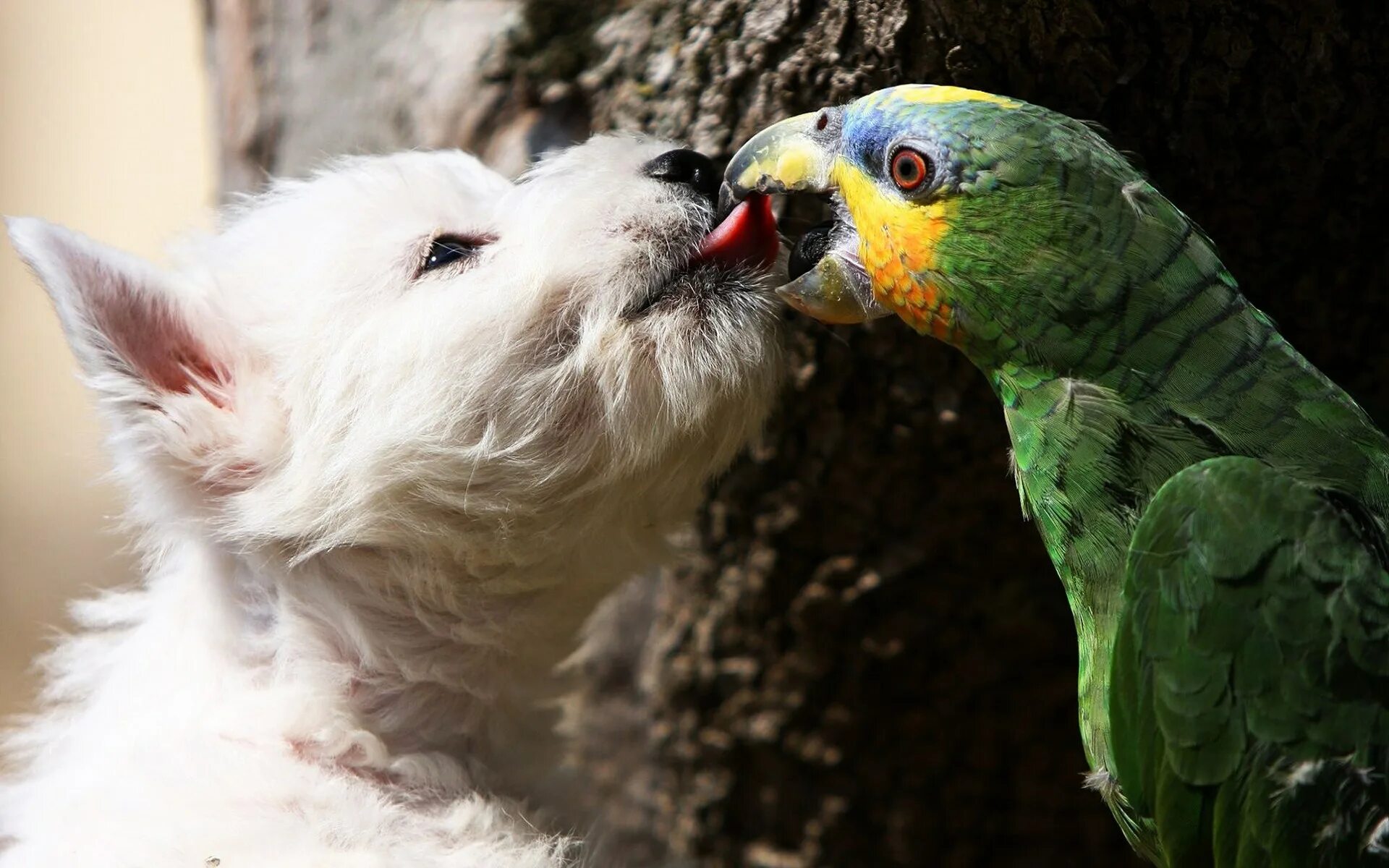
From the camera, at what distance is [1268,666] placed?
62.3 inches

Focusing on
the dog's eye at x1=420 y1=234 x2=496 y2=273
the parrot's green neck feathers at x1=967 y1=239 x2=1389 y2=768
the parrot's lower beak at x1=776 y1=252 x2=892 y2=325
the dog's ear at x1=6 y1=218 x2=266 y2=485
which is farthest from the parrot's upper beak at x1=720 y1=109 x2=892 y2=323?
→ the dog's ear at x1=6 y1=218 x2=266 y2=485

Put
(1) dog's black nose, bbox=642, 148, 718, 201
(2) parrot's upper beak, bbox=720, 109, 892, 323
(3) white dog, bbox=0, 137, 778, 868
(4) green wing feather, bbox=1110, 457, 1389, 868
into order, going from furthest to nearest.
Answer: (1) dog's black nose, bbox=642, 148, 718, 201 → (3) white dog, bbox=0, 137, 778, 868 → (2) parrot's upper beak, bbox=720, 109, 892, 323 → (4) green wing feather, bbox=1110, 457, 1389, 868

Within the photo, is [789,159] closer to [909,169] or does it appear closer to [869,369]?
[909,169]

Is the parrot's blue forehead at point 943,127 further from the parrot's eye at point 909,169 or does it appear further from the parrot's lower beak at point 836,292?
the parrot's lower beak at point 836,292

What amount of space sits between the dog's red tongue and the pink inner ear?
0.98 m

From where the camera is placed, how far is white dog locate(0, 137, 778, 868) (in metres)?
1.98

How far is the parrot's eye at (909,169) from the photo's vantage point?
169cm

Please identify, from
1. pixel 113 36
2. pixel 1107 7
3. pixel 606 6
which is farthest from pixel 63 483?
pixel 1107 7

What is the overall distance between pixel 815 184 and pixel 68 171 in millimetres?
6164

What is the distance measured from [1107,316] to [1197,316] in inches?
5.9

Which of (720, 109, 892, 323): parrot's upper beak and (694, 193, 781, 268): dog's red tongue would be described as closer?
(720, 109, 892, 323): parrot's upper beak

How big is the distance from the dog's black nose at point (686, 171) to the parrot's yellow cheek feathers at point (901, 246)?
0.35m

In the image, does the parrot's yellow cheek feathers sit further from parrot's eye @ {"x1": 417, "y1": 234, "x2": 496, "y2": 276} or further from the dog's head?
parrot's eye @ {"x1": 417, "y1": 234, "x2": 496, "y2": 276}

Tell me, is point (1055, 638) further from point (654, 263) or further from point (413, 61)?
point (413, 61)
